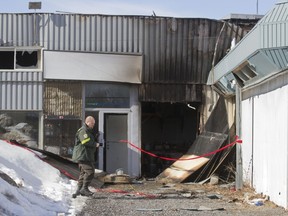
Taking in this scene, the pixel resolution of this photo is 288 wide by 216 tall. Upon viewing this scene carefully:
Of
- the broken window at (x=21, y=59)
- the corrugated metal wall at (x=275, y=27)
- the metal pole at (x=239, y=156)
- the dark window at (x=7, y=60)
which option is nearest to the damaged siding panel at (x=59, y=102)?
the broken window at (x=21, y=59)

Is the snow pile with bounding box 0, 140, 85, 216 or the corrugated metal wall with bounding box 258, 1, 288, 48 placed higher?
the corrugated metal wall with bounding box 258, 1, 288, 48

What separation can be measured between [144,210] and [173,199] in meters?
1.84

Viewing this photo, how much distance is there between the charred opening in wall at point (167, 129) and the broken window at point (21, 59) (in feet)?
14.3

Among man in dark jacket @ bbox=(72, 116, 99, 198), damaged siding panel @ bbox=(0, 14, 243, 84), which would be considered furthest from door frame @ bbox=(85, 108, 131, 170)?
man in dark jacket @ bbox=(72, 116, 99, 198)

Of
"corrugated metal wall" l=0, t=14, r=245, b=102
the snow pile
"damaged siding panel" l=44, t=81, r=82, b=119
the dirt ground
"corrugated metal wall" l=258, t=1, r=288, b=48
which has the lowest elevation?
the dirt ground

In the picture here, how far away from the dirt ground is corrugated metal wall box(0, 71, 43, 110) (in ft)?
13.0

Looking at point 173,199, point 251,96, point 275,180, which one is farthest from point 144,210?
point 251,96

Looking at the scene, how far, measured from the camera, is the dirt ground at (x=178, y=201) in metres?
10.1

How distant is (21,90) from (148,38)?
13.9ft

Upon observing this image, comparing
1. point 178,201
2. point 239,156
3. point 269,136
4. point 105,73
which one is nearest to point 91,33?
point 105,73

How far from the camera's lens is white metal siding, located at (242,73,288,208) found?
10.1 metres

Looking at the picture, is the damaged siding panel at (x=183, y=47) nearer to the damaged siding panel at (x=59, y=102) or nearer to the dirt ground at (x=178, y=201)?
the damaged siding panel at (x=59, y=102)

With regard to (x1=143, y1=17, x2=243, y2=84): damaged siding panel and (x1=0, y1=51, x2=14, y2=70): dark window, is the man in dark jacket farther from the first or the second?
(x1=0, y1=51, x2=14, y2=70): dark window

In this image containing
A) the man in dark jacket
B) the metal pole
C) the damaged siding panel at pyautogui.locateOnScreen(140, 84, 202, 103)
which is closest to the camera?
the man in dark jacket
